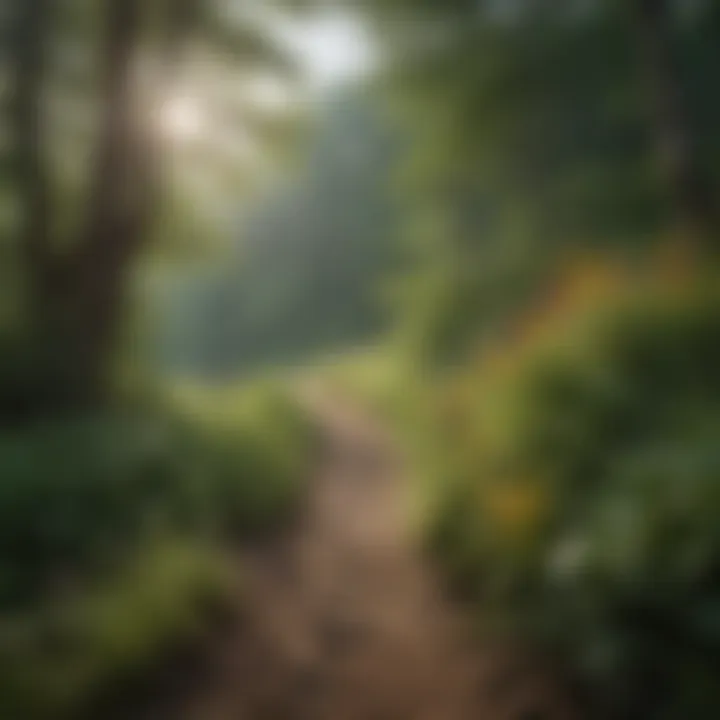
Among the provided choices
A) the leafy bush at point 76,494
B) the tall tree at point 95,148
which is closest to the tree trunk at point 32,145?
the tall tree at point 95,148

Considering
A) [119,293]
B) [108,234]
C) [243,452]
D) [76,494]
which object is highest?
[108,234]

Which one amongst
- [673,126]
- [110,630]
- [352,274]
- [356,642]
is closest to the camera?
[110,630]

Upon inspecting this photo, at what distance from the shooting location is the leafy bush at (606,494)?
8.61 feet

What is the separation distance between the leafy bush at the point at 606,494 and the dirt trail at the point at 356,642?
0.62 feet

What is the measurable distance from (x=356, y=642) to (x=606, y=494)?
1.12 meters

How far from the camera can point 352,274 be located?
13.7 feet

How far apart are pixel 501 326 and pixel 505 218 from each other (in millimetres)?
431

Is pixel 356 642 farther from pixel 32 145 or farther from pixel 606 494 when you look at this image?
pixel 32 145

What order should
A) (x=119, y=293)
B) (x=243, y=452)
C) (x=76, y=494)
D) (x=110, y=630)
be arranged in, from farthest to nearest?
(x=243, y=452) → (x=119, y=293) → (x=76, y=494) → (x=110, y=630)

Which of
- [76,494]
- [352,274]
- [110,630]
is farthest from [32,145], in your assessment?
[110,630]

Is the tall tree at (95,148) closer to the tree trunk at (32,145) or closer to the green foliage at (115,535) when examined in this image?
the tree trunk at (32,145)

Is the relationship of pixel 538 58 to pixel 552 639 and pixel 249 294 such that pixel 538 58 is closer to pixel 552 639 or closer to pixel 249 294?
pixel 249 294

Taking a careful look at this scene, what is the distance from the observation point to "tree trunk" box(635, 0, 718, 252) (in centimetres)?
369

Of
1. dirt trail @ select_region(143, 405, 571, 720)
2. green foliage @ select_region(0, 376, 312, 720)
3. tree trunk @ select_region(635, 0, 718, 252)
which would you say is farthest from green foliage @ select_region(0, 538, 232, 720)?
tree trunk @ select_region(635, 0, 718, 252)
